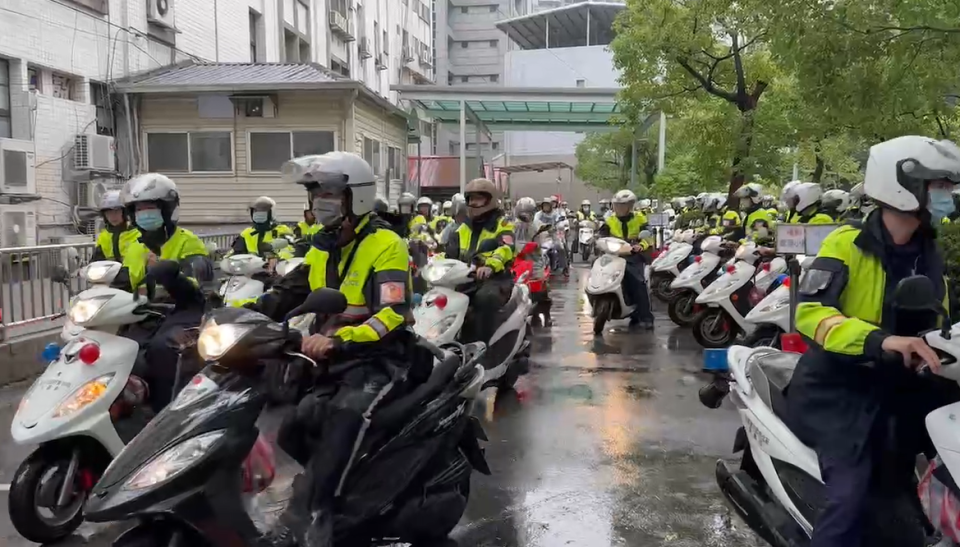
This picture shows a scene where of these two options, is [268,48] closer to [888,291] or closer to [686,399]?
[686,399]

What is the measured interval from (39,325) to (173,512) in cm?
668

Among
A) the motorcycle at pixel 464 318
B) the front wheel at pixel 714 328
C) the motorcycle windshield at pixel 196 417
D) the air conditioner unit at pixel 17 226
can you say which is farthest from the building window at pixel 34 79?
the motorcycle windshield at pixel 196 417

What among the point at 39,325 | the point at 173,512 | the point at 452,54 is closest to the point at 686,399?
the point at 173,512

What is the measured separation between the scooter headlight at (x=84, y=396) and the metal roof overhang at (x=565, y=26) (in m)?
48.0

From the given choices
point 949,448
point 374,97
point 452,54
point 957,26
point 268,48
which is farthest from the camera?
point 452,54

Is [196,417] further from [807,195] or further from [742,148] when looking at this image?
[742,148]

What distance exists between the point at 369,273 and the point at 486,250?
3.67 metres

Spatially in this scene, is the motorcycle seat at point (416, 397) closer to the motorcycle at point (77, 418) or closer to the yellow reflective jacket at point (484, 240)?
the motorcycle at point (77, 418)

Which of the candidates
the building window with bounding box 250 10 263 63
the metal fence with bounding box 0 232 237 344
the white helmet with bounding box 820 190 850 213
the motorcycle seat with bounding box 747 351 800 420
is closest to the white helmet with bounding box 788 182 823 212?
the white helmet with bounding box 820 190 850 213

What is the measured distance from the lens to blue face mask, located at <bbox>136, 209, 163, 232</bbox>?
18.0ft

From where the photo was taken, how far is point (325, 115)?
18.8 metres

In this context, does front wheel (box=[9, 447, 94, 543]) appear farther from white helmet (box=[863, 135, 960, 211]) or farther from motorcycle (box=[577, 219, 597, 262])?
motorcycle (box=[577, 219, 597, 262])

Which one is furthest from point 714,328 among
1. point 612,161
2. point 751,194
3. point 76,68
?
point 612,161

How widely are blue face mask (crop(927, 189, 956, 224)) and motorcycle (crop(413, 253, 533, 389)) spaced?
155 inches
